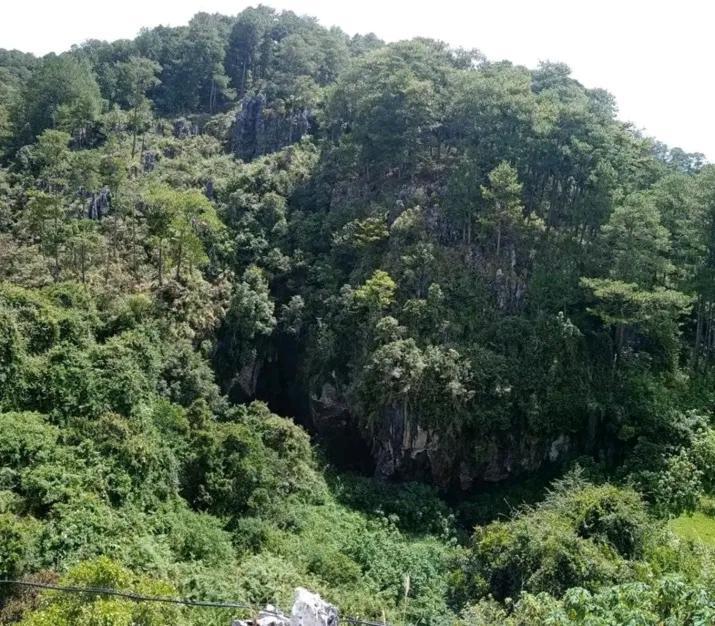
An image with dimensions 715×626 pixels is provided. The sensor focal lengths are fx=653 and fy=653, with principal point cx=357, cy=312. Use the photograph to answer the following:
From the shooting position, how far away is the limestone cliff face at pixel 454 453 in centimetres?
2411

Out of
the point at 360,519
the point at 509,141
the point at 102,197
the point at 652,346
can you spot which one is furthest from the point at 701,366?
the point at 102,197

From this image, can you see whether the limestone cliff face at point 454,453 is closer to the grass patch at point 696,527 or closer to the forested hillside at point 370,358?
the forested hillside at point 370,358

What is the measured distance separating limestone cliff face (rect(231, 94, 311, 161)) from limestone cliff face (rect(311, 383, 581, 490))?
2109 cm

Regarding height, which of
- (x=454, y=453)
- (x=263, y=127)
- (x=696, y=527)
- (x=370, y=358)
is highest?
(x=263, y=127)

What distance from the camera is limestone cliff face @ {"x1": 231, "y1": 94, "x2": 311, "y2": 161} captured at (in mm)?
39656

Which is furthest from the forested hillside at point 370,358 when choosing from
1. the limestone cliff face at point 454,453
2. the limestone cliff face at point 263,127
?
the limestone cliff face at point 263,127

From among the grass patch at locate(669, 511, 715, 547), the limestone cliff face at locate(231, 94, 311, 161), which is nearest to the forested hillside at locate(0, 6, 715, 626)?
the grass patch at locate(669, 511, 715, 547)

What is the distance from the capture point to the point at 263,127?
40438 millimetres

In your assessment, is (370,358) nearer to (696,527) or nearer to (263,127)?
(696,527)

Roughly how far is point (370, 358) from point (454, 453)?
4758 millimetres

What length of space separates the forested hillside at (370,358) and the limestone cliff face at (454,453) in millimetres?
89

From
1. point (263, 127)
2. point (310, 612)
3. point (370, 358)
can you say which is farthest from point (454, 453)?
point (263, 127)

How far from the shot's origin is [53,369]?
19.1 meters

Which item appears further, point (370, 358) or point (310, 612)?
point (370, 358)
